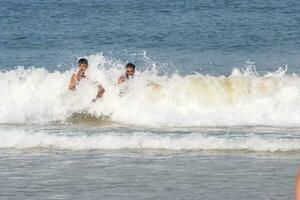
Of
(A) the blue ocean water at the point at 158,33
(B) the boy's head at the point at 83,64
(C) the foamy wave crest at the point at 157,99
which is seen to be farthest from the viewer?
(A) the blue ocean water at the point at 158,33

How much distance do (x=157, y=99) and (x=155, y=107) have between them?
12.5 inches

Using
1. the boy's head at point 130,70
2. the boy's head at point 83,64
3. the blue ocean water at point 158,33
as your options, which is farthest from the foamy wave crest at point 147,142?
the blue ocean water at point 158,33

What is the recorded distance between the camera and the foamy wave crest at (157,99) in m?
16.9

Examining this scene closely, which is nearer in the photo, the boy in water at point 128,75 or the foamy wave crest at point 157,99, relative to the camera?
the foamy wave crest at point 157,99

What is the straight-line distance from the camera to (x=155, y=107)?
58.6 feet

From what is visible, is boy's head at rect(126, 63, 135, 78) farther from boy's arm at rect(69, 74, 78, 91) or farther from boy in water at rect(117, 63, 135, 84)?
boy's arm at rect(69, 74, 78, 91)

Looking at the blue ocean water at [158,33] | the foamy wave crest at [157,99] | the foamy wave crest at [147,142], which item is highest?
the blue ocean water at [158,33]

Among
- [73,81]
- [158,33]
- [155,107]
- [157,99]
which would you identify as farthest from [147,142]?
[158,33]

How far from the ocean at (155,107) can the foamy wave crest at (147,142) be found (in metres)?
0.03

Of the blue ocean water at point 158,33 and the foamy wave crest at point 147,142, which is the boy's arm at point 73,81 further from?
the blue ocean water at point 158,33

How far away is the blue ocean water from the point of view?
2358 cm

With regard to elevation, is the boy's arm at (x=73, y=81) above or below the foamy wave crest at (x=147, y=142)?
above

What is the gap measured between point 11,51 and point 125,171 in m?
14.1

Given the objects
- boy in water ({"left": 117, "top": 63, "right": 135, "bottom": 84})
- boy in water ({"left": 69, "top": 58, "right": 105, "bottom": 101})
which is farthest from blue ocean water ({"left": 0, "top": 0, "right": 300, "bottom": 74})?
boy in water ({"left": 69, "top": 58, "right": 105, "bottom": 101})
